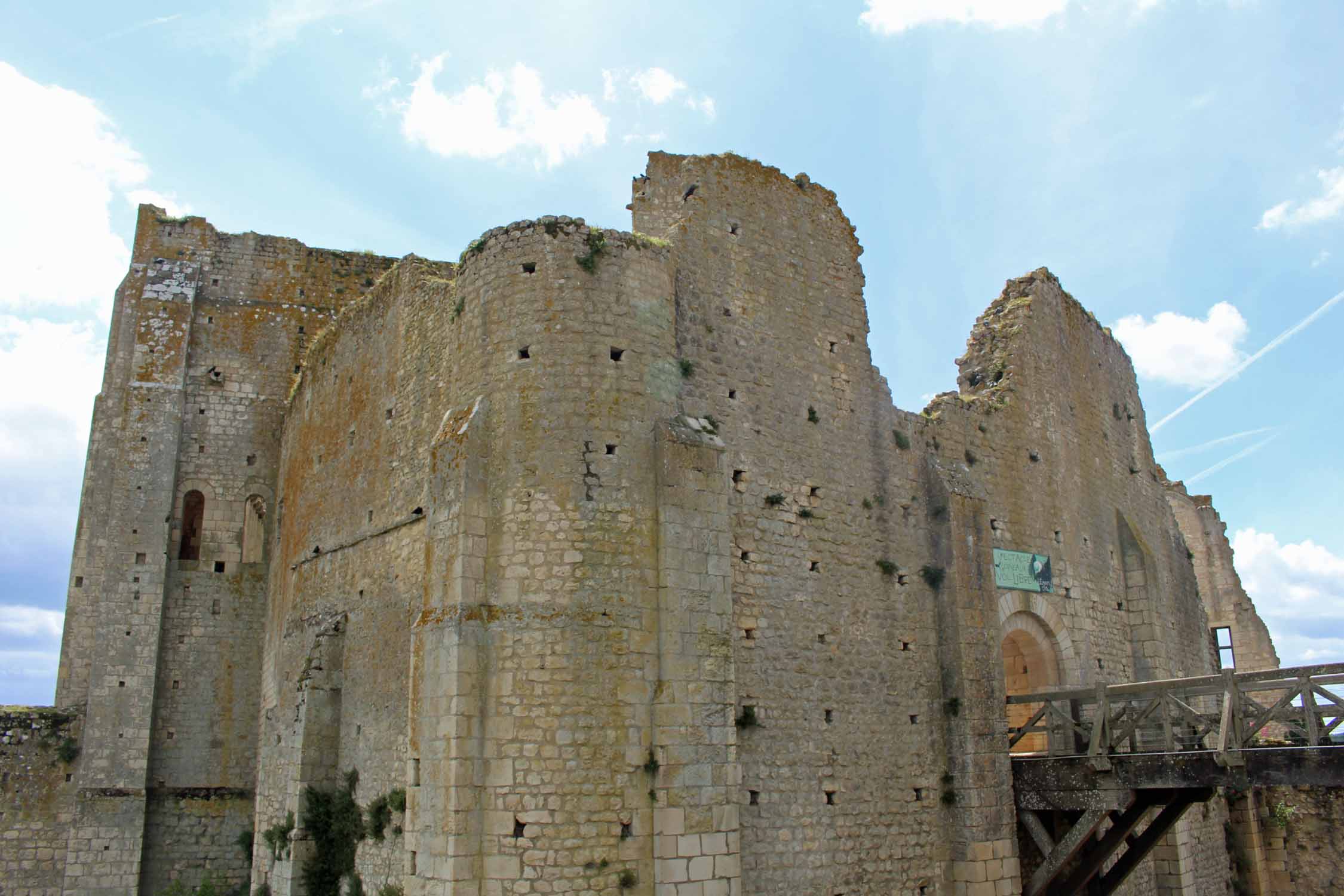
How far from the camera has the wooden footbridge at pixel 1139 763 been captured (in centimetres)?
1112

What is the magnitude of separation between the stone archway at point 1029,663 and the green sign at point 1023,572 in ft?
1.37

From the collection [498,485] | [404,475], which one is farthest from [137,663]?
[498,485]

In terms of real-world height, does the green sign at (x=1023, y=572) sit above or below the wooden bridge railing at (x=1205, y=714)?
above

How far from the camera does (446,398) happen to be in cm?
1293

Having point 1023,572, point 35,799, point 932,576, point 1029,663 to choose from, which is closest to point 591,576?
point 932,576

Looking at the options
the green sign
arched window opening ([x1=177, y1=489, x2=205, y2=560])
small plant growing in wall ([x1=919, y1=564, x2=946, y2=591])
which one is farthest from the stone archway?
arched window opening ([x1=177, y1=489, x2=205, y2=560])

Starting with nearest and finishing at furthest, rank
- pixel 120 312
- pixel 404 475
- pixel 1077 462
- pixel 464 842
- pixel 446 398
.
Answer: pixel 464 842, pixel 446 398, pixel 404 475, pixel 1077 462, pixel 120 312

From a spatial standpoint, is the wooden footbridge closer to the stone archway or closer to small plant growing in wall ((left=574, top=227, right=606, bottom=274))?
the stone archway

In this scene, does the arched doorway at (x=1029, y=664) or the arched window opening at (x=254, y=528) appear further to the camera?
the arched window opening at (x=254, y=528)

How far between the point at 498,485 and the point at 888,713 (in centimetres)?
568

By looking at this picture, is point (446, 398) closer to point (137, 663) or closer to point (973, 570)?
point (973, 570)

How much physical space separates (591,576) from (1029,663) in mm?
8978

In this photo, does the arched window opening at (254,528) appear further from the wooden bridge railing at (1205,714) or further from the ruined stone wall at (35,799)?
the wooden bridge railing at (1205,714)

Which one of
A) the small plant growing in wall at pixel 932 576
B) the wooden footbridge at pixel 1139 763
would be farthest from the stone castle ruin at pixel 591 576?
the wooden footbridge at pixel 1139 763
